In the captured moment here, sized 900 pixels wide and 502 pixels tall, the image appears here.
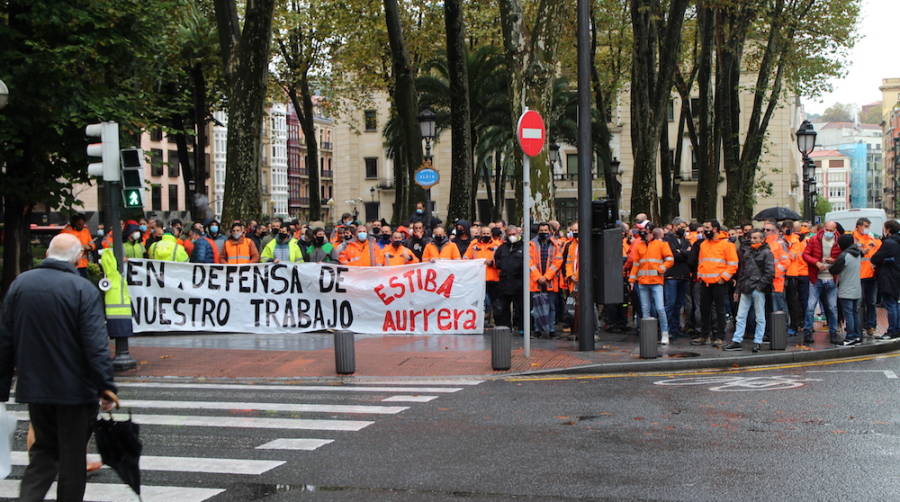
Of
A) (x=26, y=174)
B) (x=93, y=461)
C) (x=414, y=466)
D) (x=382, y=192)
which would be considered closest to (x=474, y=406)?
(x=414, y=466)

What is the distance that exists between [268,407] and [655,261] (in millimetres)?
7708

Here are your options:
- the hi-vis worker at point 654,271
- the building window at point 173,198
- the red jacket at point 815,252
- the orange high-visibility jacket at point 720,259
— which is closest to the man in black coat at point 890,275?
the red jacket at point 815,252

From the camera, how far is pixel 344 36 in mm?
47250

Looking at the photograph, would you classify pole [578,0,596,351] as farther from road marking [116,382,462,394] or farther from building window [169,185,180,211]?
building window [169,185,180,211]

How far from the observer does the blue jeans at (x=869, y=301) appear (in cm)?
1827

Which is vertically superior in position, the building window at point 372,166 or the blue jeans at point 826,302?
the building window at point 372,166

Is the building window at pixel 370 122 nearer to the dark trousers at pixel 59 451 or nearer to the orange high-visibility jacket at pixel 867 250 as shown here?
the orange high-visibility jacket at pixel 867 250

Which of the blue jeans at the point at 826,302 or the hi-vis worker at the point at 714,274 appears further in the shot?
the blue jeans at the point at 826,302

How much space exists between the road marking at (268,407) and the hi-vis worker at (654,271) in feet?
22.4

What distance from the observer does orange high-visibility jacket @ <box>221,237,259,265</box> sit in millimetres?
19375

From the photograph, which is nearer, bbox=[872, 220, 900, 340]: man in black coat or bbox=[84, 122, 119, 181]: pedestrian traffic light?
bbox=[84, 122, 119, 181]: pedestrian traffic light

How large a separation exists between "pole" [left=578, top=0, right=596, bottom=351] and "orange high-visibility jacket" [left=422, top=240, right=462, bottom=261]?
352cm

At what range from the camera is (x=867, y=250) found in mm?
18875

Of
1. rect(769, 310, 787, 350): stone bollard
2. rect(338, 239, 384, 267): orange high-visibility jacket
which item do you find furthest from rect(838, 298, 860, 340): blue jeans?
rect(338, 239, 384, 267): orange high-visibility jacket
